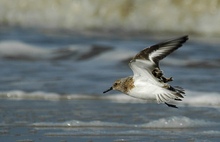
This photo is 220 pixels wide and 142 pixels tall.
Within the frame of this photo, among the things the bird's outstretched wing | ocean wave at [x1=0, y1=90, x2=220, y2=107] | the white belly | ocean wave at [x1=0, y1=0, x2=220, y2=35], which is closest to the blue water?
ocean wave at [x1=0, y1=90, x2=220, y2=107]

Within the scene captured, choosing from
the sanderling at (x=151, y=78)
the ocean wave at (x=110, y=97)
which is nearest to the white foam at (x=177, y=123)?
the sanderling at (x=151, y=78)

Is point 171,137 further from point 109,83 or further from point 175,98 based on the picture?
point 109,83

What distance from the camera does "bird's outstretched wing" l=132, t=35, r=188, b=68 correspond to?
201 inches

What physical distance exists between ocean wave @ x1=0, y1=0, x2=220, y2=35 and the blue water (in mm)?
1410

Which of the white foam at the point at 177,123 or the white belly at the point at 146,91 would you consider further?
the white foam at the point at 177,123

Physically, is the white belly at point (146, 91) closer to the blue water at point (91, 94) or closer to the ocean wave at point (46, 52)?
the blue water at point (91, 94)

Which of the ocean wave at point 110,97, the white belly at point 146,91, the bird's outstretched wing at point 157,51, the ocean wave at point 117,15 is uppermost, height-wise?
the ocean wave at point 117,15

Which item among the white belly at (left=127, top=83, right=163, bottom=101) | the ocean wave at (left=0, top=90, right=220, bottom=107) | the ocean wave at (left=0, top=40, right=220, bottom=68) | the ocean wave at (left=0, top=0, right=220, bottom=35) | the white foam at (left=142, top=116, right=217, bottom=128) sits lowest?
the white foam at (left=142, top=116, right=217, bottom=128)

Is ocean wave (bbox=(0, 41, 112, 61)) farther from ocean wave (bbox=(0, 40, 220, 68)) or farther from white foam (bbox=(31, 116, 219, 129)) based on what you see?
white foam (bbox=(31, 116, 219, 129))

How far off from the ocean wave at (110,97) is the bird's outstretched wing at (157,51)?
5.83 feet

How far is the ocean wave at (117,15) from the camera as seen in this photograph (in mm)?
13312

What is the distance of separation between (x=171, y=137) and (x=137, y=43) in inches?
231

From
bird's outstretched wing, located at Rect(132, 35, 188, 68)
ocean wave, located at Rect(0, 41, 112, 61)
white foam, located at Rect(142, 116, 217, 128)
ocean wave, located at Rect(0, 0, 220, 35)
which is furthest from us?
ocean wave, located at Rect(0, 0, 220, 35)

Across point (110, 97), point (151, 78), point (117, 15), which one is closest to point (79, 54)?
point (110, 97)
